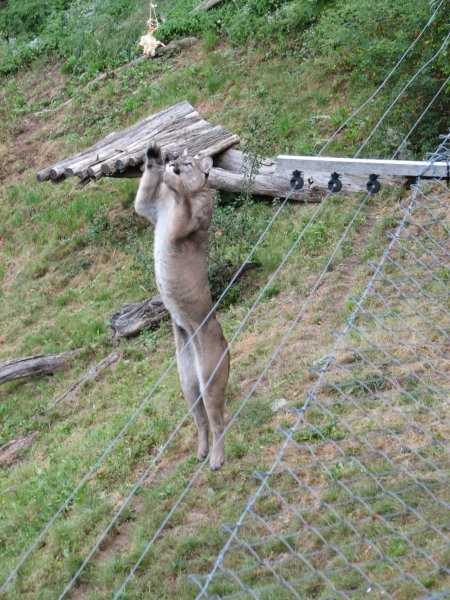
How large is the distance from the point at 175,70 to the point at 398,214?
7590mm

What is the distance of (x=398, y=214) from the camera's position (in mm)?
11469

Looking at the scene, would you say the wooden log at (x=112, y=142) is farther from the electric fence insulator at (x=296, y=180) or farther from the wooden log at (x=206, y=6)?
the electric fence insulator at (x=296, y=180)

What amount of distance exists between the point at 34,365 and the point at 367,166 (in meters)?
7.18

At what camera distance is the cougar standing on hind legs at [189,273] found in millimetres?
7359

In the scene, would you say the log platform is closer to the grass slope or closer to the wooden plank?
the grass slope

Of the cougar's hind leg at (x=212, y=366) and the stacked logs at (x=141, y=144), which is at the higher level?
the cougar's hind leg at (x=212, y=366)

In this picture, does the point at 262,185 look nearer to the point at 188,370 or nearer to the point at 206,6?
the point at 188,370

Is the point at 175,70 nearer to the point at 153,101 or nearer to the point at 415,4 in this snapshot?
the point at 153,101

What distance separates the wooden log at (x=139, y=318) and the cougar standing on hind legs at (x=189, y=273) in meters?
3.94

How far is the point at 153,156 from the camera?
Answer: 7.32m

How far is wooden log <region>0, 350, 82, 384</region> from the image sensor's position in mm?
11727

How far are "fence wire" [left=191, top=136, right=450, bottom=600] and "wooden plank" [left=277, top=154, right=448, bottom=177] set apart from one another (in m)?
0.19

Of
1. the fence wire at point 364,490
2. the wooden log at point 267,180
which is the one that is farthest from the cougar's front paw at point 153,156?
the wooden log at point 267,180

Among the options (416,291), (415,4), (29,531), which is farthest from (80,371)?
(415,4)
